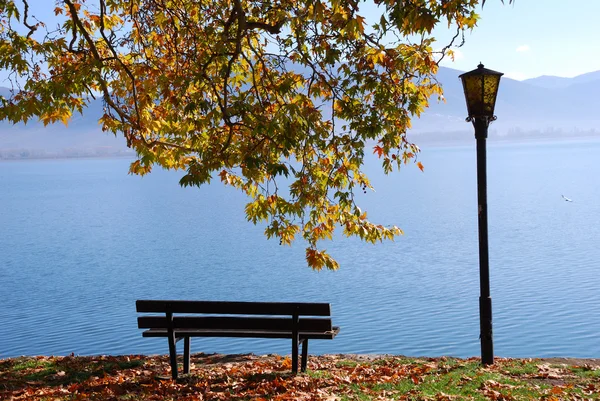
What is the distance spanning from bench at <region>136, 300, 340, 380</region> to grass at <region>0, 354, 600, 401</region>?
Answer: 1.45 ft

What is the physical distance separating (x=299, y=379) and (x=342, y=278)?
17.5 meters

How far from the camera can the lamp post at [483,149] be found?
973 cm

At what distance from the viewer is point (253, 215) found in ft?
38.7

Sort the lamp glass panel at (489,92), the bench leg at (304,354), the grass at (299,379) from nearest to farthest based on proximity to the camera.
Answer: the grass at (299,379) < the bench leg at (304,354) < the lamp glass panel at (489,92)

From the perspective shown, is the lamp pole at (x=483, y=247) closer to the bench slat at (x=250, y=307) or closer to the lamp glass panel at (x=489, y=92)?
the lamp glass panel at (x=489, y=92)

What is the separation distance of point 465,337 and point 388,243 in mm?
17291

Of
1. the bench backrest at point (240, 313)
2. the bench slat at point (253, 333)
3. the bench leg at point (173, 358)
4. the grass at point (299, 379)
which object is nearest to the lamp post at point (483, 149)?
the grass at point (299, 379)

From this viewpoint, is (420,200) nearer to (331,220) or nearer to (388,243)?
(388,243)

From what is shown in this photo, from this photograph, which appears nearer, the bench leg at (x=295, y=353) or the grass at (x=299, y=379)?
the grass at (x=299, y=379)

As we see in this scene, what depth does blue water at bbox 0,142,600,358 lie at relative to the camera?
17.8 meters

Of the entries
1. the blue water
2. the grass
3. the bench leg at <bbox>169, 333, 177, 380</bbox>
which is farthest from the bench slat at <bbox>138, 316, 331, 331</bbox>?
the blue water

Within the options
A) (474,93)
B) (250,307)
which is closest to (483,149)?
(474,93)

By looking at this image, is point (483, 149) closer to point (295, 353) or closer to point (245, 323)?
point (295, 353)

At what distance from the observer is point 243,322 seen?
9445 millimetres
